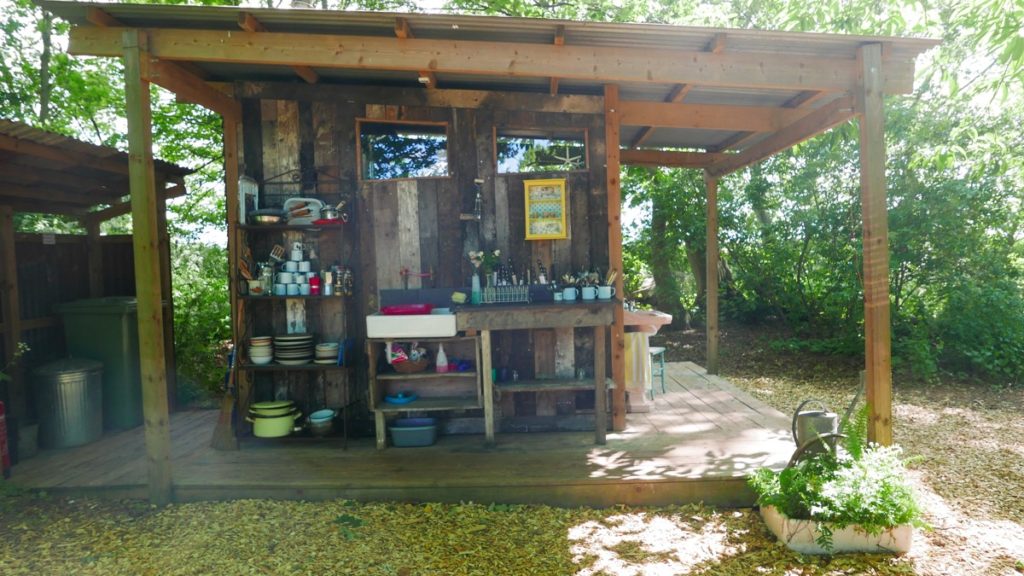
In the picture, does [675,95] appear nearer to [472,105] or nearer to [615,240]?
[615,240]

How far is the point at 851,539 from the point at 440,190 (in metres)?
3.60

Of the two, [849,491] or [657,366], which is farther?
→ [657,366]

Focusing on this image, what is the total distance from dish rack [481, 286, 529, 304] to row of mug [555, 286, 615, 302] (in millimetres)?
258

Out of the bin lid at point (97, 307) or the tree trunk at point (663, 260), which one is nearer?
the bin lid at point (97, 307)

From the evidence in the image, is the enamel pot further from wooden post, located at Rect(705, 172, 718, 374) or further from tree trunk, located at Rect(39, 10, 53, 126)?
tree trunk, located at Rect(39, 10, 53, 126)

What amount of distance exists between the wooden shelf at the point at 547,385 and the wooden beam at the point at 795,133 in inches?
104

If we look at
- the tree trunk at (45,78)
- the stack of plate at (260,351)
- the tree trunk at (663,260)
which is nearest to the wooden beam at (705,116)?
the stack of plate at (260,351)

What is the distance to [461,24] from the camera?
3305 millimetres

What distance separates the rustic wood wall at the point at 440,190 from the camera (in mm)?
4539

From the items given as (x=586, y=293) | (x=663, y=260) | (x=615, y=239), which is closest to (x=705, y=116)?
(x=615, y=239)

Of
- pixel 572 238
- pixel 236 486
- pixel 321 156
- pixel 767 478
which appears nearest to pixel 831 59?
pixel 572 238

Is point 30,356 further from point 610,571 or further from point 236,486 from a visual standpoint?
point 610,571

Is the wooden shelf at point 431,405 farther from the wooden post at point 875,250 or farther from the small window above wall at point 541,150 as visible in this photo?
the wooden post at point 875,250

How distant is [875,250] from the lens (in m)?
3.43
